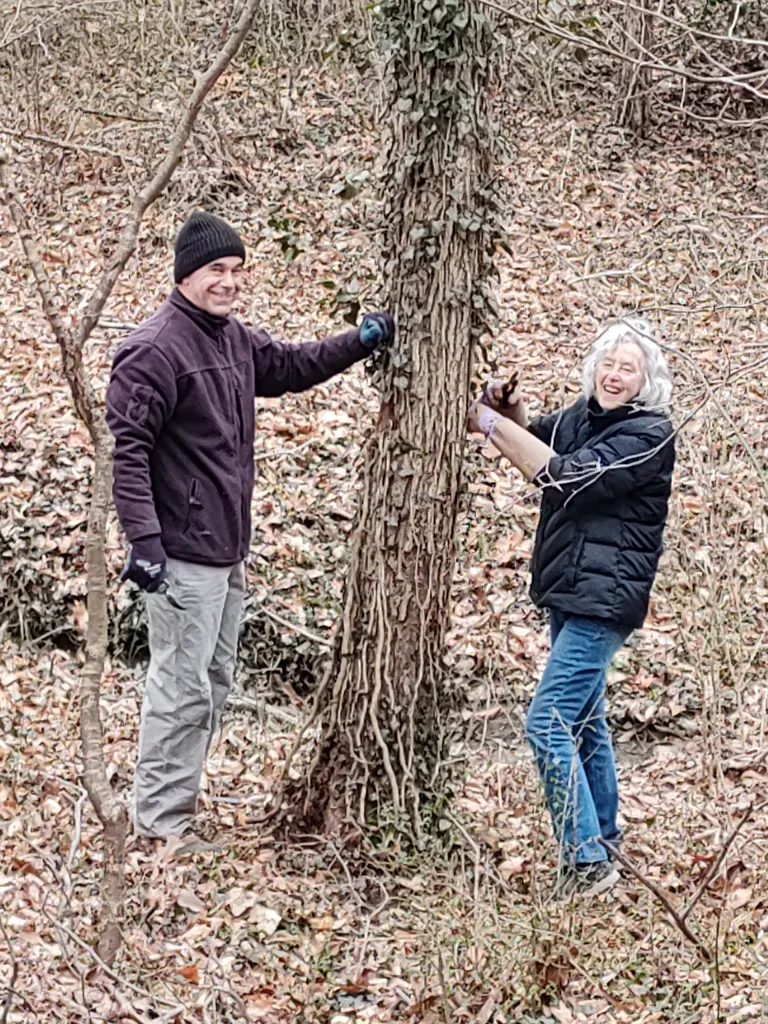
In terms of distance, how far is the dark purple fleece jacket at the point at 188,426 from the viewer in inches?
165

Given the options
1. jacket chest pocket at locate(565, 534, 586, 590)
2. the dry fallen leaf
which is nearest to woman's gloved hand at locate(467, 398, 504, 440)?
jacket chest pocket at locate(565, 534, 586, 590)

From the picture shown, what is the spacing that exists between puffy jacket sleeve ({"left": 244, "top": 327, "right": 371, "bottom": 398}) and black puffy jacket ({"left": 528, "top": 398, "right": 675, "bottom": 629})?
96 centimetres

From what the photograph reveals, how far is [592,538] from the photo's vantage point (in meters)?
4.21

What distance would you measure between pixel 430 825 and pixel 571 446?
4.93 feet

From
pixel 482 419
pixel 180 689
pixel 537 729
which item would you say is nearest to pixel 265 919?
pixel 180 689

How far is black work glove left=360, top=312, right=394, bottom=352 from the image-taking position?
4.16 m

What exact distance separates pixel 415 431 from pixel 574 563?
2.38ft

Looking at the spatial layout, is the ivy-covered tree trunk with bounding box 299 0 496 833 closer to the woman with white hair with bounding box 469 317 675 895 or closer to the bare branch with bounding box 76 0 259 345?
the woman with white hair with bounding box 469 317 675 895

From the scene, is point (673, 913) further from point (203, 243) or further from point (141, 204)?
point (203, 243)

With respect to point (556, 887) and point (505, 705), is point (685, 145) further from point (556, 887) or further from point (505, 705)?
point (556, 887)

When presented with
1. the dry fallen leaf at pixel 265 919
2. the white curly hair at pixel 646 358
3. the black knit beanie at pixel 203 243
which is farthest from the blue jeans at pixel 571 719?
the black knit beanie at pixel 203 243

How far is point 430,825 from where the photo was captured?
14.6 feet

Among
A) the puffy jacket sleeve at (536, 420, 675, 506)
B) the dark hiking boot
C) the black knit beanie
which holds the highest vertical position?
the black knit beanie

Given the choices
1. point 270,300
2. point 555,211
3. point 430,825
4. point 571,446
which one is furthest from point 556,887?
point 555,211
